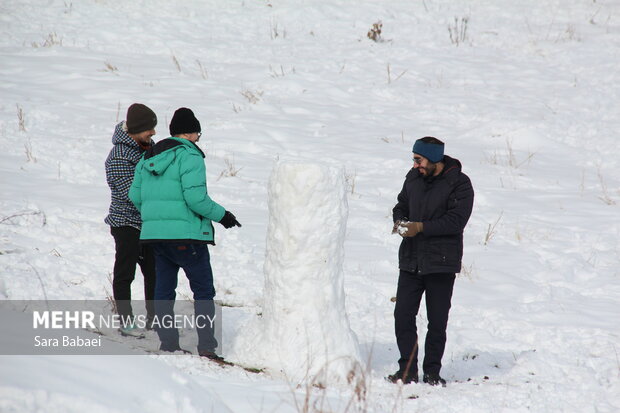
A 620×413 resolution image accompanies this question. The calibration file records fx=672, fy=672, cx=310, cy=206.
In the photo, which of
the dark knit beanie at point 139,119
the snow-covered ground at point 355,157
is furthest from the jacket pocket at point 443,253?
the dark knit beanie at point 139,119

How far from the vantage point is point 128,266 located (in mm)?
5137

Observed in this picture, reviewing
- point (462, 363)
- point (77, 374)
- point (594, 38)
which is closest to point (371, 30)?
point (594, 38)

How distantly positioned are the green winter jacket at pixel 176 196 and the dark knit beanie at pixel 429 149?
1.48 m

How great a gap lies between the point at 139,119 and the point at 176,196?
82 centimetres

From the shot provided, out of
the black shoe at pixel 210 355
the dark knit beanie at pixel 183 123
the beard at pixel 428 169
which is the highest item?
the dark knit beanie at pixel 183 123

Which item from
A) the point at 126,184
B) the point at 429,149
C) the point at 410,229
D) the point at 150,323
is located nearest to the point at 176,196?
the point at 126,184

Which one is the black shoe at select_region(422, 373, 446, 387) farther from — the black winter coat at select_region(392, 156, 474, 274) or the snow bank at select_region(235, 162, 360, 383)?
the black winter coat at select_region(392, 156, 474, 274)

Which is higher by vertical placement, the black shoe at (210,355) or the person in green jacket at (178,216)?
the person in green jacket at (178,216)

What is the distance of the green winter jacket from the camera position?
4.52 metres

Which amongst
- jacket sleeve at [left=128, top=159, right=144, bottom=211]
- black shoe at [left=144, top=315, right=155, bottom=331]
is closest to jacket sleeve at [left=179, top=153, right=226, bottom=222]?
jacket sleeve at [left=128, top=159, right=144, bottom=211]

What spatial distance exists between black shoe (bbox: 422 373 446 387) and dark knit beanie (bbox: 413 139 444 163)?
156cm

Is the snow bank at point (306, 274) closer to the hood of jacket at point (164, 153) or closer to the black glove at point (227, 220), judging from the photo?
the black glove at point (227, 220)

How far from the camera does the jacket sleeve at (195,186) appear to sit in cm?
450

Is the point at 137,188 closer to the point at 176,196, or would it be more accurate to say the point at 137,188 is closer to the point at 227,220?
the point at 176,196
